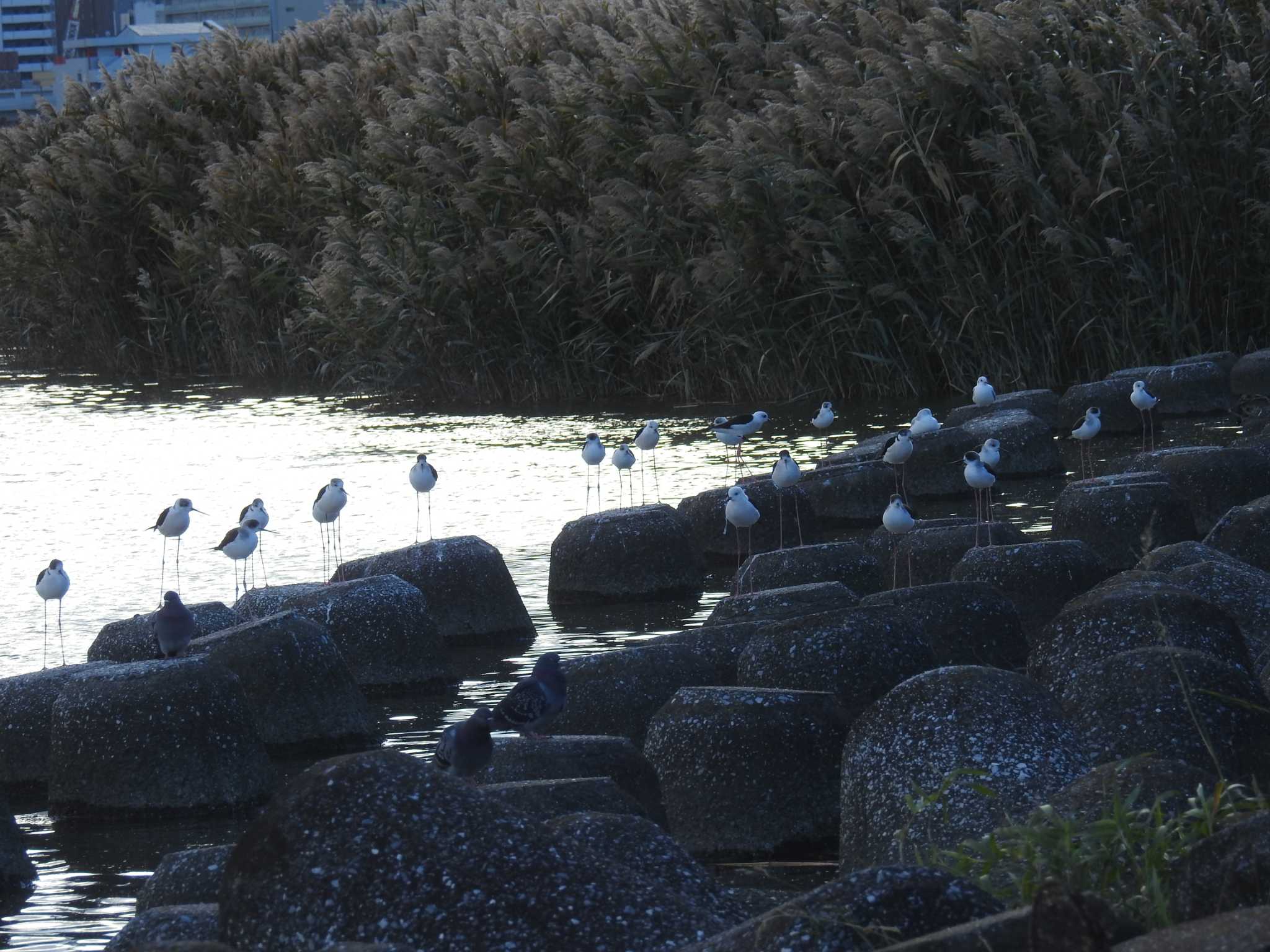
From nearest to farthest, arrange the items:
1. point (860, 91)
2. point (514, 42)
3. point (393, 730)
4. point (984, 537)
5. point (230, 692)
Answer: point (230, 692) → point (393, 730) → point (984, 537) → point (860, 91) → point (514, 42)

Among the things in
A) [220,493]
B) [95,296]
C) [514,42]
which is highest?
[514,42]

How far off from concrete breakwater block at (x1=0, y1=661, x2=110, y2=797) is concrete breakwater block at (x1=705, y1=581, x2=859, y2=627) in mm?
2624

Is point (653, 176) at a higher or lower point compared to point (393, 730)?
higher

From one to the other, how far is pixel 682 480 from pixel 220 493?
361cm

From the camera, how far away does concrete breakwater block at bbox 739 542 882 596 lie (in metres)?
9.16

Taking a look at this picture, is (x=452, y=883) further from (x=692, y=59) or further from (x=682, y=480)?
(x=692, y=59)

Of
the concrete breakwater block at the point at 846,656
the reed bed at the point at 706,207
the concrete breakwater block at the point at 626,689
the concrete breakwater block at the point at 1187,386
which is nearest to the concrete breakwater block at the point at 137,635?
the concrete breakwater block at the point at 626,689

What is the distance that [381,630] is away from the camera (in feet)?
28.6

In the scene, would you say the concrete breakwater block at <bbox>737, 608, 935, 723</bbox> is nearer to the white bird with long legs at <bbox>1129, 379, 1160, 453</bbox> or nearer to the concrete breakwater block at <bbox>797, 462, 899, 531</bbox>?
the concrete breakwater block at <bbox>797, 462, 899, 531</bbox>

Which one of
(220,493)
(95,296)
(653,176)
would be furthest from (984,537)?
(95,296)

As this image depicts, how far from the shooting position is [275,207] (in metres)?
22.1

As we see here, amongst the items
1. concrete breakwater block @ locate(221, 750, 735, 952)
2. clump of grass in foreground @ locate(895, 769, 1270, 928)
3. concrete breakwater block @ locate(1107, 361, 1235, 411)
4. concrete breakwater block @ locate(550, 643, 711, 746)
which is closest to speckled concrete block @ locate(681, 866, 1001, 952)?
clump of grass in foreground @ locate(895, 769, 1270, 928)

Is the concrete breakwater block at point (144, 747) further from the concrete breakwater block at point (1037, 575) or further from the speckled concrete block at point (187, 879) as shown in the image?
the concrete breakwater block at point (1037, 575)

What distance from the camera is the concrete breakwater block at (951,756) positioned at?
200 inches
